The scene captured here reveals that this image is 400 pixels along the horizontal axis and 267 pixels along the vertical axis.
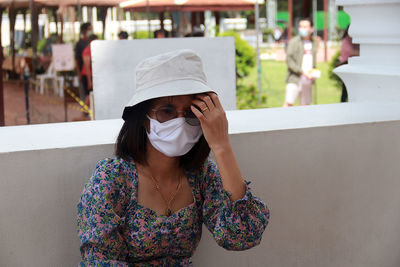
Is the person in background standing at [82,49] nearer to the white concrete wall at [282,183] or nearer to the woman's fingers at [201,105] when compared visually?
the white concrete wall at [282,183]

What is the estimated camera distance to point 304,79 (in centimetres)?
940

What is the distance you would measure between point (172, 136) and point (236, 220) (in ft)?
1.21

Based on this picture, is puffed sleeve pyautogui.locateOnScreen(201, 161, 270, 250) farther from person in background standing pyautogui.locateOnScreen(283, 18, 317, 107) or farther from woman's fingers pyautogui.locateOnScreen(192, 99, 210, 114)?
person in background standing pyautogui.locateOnScreen(283, 18, 317, 107)

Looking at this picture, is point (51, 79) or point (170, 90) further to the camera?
point (51, 79)

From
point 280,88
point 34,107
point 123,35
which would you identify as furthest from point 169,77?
point 280,88

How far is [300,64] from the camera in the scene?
9.44m

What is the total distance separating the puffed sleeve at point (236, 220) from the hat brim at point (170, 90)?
381 millimetres

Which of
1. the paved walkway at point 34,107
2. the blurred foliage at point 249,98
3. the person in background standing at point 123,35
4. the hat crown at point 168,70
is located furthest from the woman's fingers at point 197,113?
the blurred foliage at point 249,98

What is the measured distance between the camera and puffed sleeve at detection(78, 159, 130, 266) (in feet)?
6.23

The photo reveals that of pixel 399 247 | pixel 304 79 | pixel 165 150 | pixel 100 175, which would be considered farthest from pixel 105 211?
pixel 304 79

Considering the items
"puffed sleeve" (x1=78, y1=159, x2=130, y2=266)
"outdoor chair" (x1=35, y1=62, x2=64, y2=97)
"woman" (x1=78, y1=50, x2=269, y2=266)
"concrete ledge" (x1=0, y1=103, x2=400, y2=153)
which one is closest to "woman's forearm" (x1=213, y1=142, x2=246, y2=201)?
"woman" (x1=78, y1=50, x2=269, y2=266)

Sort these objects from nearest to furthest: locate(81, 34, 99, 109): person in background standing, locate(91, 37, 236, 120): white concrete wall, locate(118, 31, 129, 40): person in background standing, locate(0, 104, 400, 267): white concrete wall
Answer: locate(0, 104, 400, 267): white concrete wall
locate(91, 37, 236, 120): white concrete wall
locate(81, 34, 99, 109): person in background standing
locate(118, 31, 129, 40): person in background standing

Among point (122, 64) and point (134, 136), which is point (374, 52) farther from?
point (122, 64)

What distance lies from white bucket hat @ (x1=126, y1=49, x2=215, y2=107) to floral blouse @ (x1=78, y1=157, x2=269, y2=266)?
27 cm
